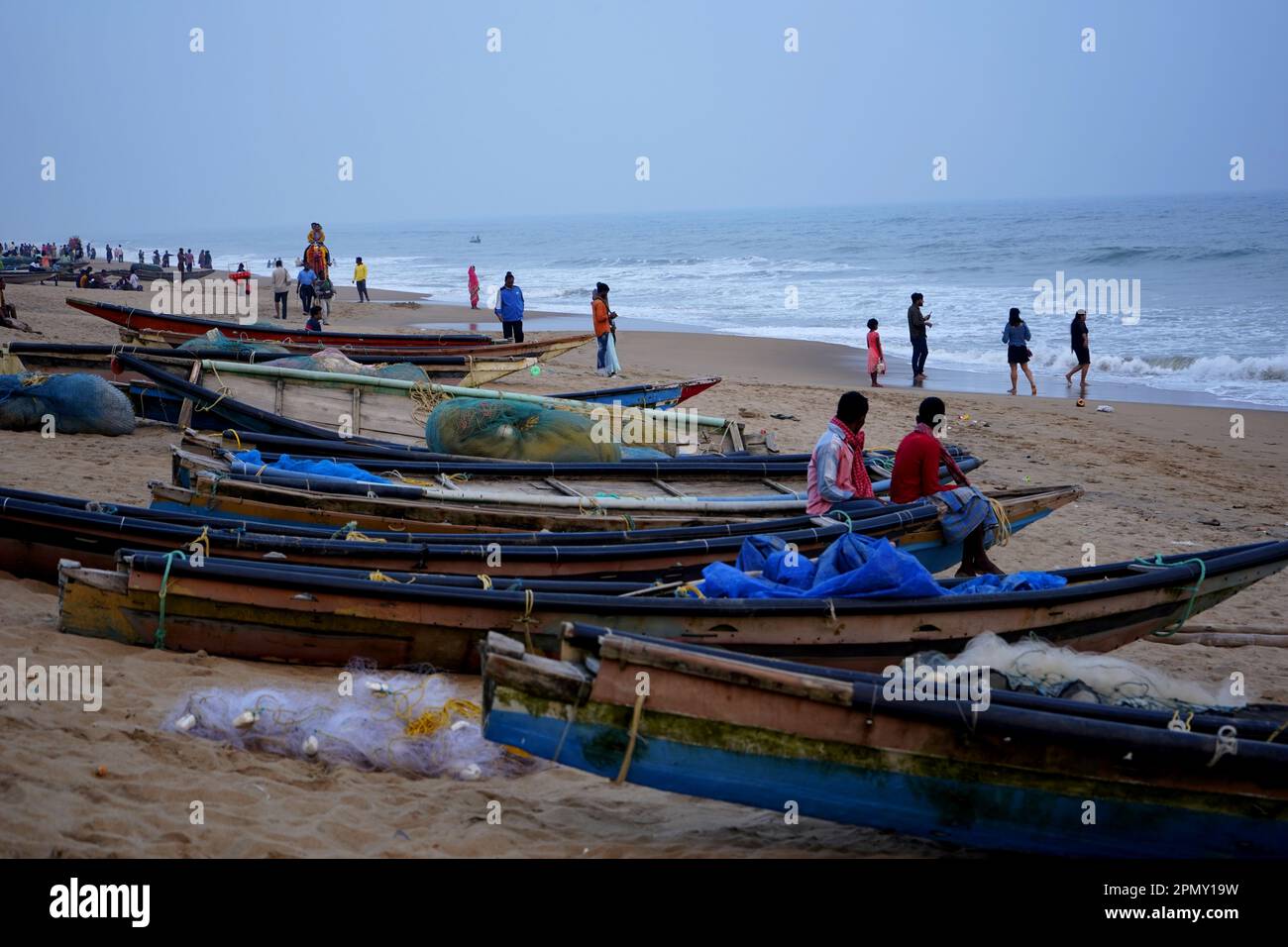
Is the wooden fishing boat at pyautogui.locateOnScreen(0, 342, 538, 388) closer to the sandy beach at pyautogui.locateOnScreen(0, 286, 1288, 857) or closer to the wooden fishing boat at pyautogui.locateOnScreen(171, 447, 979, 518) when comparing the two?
the sandy beach at pyautogui.locateOnScreen(0, 286, 1288, 857)

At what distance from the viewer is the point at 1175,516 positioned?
10.9m

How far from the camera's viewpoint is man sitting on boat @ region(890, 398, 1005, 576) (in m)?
7.35

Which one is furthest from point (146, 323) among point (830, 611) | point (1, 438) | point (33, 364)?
point (830, 611)

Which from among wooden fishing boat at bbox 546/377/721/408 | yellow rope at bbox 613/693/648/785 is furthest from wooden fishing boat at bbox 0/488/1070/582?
wooden fishing boat at bbox 546/377/721/408

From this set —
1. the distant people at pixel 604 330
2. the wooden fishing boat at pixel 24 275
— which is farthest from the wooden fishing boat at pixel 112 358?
the wooden fishing boat at pixel 24 275

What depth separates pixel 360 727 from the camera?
16.4 ft

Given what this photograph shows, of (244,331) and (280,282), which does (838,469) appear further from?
(280,282)

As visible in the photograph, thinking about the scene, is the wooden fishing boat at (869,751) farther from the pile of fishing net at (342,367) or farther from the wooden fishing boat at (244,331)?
the wooden fishing boat at (244,331)

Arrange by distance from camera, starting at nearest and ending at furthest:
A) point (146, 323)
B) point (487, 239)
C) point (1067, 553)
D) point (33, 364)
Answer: point (1067, 553) < point (33, 364) < point (146, 323) < point (487, 239)

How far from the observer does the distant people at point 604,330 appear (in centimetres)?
1706

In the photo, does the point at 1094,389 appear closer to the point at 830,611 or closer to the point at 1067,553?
the point at 1067,553

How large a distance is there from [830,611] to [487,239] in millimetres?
106879

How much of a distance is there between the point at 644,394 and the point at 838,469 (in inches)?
201
